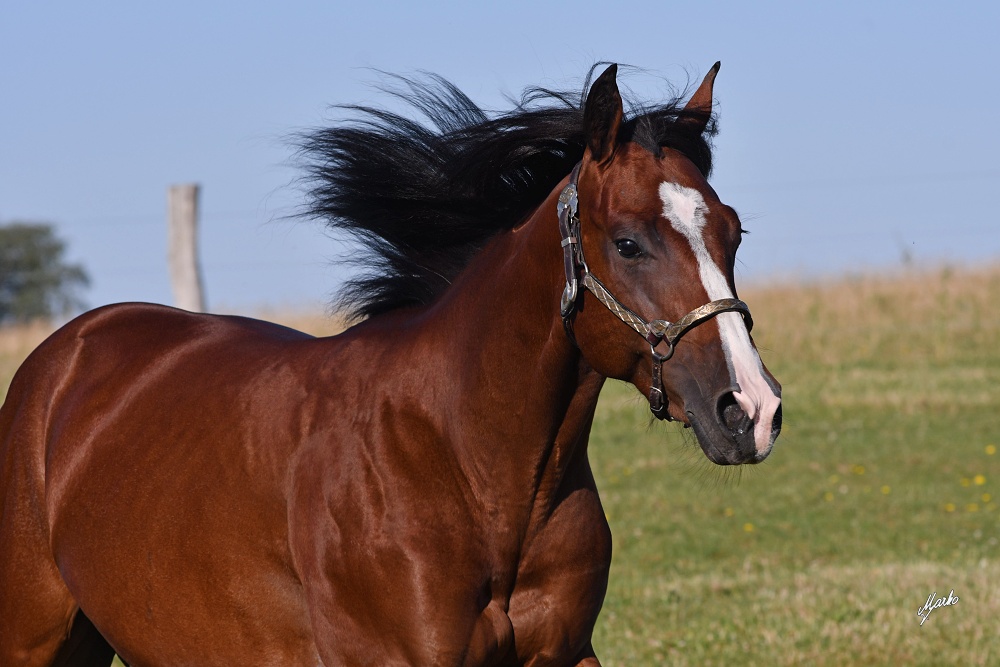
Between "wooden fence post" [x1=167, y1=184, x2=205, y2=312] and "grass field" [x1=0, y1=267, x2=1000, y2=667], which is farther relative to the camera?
"wooden fence post" [x1=167, y1=184, x2=205, y2=312]

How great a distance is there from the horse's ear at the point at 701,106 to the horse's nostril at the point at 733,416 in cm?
85

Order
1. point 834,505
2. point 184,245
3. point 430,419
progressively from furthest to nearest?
point 184,245 → point 834,505 → point 430,419

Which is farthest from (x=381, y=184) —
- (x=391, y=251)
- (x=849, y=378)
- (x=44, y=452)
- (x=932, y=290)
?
(x=932, y=290)

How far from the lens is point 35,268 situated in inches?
1718

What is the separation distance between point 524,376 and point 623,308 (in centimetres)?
39

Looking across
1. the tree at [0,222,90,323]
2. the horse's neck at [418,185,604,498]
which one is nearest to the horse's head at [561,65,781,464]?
the horse's neck at [418,185,604,498]

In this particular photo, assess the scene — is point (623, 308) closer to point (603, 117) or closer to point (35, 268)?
point (603, 117)

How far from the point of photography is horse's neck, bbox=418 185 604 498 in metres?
3.10

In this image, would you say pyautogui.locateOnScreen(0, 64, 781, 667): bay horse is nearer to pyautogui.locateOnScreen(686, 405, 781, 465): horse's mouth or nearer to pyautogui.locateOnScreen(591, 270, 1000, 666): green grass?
pyautogui.locateOnScreen(686, 405, 781, 465): horse's mouth

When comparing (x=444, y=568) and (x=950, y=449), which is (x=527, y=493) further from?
(x=950, y=449)

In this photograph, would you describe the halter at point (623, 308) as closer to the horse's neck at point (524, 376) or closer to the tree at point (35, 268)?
the horse's neck at point (524, 376)

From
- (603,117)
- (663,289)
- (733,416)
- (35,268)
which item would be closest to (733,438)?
(733,416)

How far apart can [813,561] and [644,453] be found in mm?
4168

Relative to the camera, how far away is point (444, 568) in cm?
305
